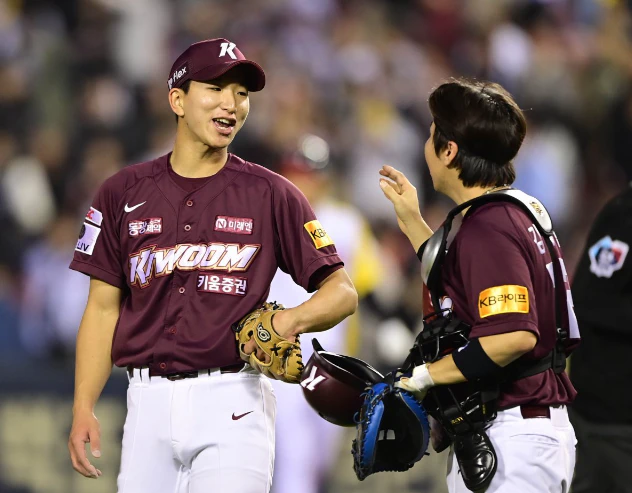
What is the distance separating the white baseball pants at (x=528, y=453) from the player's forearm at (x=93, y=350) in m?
1.35

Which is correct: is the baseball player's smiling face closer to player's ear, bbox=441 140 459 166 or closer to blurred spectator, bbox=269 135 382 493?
player's ear, bbox=441 140 459 166

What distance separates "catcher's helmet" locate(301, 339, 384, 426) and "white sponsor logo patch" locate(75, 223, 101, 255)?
931mm

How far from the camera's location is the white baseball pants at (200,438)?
3.38 meters

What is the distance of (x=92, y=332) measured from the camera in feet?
12.1

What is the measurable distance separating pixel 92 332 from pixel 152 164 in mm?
675

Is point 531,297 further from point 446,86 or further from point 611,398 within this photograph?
point 611,398

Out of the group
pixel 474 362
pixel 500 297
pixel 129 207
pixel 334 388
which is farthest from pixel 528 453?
pixel 129 207

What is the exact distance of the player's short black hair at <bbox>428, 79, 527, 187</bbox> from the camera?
11.0 ft

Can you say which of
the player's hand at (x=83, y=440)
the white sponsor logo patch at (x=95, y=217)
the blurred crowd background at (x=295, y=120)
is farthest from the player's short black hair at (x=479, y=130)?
the blurred crowd background at (x=295, y=120)

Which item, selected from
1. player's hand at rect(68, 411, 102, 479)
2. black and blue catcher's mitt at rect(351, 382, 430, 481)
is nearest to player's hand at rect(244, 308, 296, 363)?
black and blue catcher's mitt at rect(351, 382, 430, 481)

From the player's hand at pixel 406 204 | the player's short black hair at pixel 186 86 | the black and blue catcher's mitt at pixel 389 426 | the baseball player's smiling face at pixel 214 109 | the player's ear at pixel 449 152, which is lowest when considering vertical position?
the black and blue catcher's mitt at pixel 389 426

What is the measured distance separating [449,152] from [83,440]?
1.64 meters

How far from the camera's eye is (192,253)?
356cm

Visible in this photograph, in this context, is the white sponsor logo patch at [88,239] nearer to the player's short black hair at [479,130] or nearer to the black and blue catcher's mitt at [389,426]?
the black and blue catcher's mitt at [389,426]
